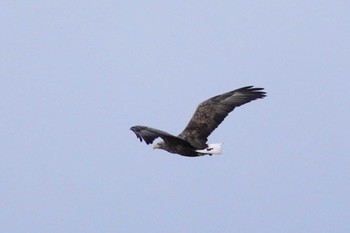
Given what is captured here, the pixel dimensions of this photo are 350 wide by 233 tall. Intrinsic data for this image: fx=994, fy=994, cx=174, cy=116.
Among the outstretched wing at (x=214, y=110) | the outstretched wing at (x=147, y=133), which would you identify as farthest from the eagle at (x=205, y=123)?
the outstretched wing at (x=147, y=133)

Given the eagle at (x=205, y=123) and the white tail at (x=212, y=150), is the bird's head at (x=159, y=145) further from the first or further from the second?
the white tail at (x=212, y=150)

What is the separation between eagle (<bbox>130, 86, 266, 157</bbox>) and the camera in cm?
2073

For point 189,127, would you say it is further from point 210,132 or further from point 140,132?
point 140,132

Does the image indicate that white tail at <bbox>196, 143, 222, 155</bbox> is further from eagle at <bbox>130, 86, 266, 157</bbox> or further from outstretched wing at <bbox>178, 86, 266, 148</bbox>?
outstretched wing at <bbox>178, 86, 266, 148</bbox>

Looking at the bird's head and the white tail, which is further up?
the bird's head

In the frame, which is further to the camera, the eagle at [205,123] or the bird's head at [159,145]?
the bird's head at [159,145]

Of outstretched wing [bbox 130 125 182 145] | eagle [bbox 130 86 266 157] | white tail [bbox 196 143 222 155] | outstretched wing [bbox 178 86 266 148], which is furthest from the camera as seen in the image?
outstretched wing [bbox 178 86 266 148]

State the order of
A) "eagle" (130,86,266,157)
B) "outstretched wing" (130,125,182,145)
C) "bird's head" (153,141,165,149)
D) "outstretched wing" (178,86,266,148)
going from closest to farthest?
1. "outstretched wing" (130,125,182,145)
2. "eagle" (130,86,266,157)
3. "bird's head" (153,141,165,149)
4. "outstretched wing" (178,86,266,148)

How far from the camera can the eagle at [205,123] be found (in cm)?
2073

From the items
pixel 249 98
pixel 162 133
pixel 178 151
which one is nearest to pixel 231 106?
pixel 249 98

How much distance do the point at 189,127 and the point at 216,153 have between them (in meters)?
1.97

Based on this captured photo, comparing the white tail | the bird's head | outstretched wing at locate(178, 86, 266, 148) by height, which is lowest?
the white tail

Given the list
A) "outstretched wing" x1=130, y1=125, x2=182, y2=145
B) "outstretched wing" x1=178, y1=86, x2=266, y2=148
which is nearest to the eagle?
"outstretched wing" x1=178, y1=86, x2=266, y2=148

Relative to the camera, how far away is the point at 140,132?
18953 mm
